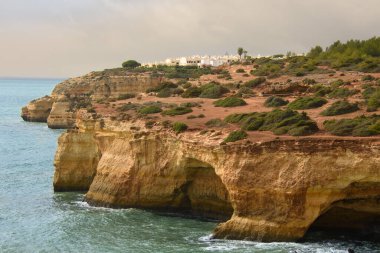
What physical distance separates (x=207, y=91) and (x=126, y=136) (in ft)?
53.6

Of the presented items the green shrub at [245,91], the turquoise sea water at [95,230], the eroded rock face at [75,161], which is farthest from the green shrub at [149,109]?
the green shrub at [245,91]

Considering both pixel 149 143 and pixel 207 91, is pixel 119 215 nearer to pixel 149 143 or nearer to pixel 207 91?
pixel 149 143

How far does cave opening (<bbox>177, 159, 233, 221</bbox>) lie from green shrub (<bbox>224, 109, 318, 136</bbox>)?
3.07 meters

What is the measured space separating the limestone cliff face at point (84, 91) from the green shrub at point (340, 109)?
40370mm

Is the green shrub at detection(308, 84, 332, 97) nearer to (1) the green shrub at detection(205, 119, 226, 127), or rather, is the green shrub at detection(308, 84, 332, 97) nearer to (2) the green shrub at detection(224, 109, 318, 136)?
(2) the green shrub at detection(224, 109, 318, 136)

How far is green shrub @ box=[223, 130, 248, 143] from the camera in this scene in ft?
92.8

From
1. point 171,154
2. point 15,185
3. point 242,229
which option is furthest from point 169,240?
point 15,185

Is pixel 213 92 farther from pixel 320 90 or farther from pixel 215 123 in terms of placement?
pixel 215 123

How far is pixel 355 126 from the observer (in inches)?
1102

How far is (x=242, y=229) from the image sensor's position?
2647 centimetres

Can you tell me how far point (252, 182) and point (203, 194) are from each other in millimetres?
5449

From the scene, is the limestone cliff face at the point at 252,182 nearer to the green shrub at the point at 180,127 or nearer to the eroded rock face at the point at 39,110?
the green shrub at the point at 180,127

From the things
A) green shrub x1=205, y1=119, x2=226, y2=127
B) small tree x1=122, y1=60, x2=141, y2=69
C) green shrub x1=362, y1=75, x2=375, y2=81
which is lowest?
green shrub x1=205, y1=119, x2=226, y2=127

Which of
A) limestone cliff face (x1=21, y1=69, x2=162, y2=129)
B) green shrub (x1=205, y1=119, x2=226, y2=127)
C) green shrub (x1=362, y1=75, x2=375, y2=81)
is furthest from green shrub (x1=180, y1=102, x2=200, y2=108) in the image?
limestone cliff face (x1=21, y1=69, x2=162, y2=129)
